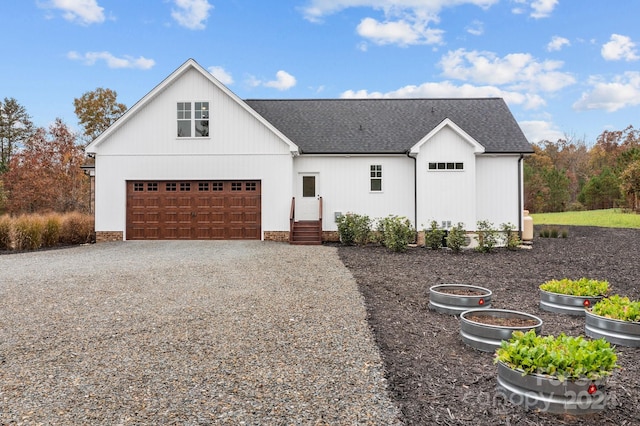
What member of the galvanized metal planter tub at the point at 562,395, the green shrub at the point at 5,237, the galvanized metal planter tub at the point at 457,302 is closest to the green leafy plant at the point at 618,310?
the galvanized metal planter tub at the point at 457,302

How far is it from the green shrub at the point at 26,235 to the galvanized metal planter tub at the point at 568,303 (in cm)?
1593

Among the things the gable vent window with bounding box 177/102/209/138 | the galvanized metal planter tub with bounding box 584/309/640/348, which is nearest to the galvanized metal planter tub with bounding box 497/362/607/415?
the galvanized metal planter tub with bounding box 584/309/640/348

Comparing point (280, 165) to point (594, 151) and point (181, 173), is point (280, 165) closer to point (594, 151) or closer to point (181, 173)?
point (181, 173)

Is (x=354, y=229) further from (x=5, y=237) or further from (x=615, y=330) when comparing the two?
(x=5, y=237)

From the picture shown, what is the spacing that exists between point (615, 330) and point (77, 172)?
34564mm

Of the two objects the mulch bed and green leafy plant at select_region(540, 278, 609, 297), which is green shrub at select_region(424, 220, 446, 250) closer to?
the mulch bed

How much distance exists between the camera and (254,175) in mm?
16188

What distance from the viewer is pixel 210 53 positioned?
1912cm

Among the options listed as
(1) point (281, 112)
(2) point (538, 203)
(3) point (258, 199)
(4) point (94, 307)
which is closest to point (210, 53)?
(1) point (281, 112)

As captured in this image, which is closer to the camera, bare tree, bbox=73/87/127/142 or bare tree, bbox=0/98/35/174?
bare tree, bbox=73/87/127/142

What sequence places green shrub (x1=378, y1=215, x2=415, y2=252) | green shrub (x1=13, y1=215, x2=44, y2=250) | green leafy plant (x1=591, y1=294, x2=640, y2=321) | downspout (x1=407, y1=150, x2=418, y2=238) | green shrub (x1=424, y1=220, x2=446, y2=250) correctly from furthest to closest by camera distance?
downspout (x1=407, y1=150, x2=418, y2=238)
green shrub (x1=13, y1=215, x2=44, y2=250)
green shrub (x1=424, y1=220, x2=446, y2=250)
green shrub (x1=378, y1=215, x2=415, y2=252)
green leafy plant (x1=591, y1=294, x2=640, y2=321)

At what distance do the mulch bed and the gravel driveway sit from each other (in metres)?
0.32

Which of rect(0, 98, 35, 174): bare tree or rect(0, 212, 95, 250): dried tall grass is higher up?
rect(0, 98, 35, 174): bare tree

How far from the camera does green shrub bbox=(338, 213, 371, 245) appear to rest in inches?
609
